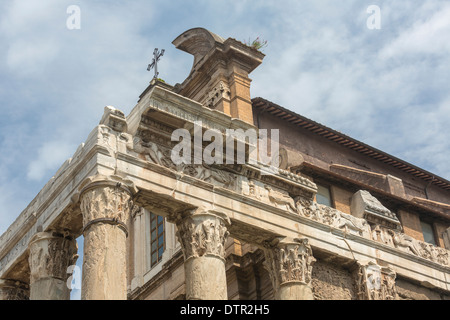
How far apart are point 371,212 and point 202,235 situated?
5.94 metres

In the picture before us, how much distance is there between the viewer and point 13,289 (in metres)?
17.7

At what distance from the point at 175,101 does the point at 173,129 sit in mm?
581

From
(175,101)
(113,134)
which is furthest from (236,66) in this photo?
(113,134)

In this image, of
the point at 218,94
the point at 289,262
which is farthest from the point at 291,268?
the point at 218,94

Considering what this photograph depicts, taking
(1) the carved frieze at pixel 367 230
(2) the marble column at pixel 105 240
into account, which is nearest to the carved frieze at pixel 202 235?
(2) the marble column at pixel 105 240

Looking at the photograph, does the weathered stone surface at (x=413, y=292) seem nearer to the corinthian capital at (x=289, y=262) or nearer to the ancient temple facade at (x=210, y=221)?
the ancient temple facade at (x=210, y=221)

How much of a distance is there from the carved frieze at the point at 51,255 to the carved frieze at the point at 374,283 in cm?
634

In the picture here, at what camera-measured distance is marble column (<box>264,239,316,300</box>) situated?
653 inches

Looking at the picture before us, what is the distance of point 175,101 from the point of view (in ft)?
55.8

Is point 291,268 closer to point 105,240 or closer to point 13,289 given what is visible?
point 105,240

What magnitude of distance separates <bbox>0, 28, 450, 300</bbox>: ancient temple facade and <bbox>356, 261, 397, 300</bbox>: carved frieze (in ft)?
0.08

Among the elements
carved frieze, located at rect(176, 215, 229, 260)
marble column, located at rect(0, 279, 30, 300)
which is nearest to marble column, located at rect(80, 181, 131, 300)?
carved frieze, located at rect(176, 215, 229, 260)

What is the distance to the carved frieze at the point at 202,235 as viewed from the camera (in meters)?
15.6

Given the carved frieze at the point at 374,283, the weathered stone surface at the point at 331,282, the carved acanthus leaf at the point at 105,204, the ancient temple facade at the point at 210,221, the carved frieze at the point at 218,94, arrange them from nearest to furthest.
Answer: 1. the carved acanthus leaf at the point at 105,204
2. the ancient temple facade at the point at 210,221
3. the weathered stone surface at the point at 331,282
4. the carved frieze at the point at 374,283
5. the carved frieze at the point at 218,94
